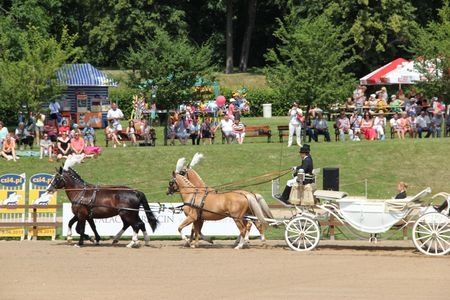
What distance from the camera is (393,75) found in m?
50.2

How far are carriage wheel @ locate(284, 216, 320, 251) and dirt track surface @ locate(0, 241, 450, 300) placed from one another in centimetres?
22

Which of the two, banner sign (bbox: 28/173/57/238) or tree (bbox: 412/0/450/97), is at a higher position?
tree (bbox: 412/0/450/97)

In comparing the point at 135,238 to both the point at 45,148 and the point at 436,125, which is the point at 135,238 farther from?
the point at 436,125

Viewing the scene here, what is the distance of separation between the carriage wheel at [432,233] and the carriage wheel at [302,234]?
199 cm

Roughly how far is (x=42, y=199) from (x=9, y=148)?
875 cm

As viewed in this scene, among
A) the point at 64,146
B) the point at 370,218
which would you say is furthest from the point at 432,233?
the point at 64,146

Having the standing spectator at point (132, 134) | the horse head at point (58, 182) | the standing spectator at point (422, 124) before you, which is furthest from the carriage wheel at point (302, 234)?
the standing spectator at point (422, 124)

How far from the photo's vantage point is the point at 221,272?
19.2m

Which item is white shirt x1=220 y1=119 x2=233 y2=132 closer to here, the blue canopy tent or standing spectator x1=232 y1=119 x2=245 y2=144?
standing spectator x1=232 y1=119 x2=245 y2=144

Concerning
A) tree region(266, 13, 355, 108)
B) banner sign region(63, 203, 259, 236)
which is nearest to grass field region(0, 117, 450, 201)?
tree region(266, 13, 355, 108)

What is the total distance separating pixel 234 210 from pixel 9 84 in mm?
17926

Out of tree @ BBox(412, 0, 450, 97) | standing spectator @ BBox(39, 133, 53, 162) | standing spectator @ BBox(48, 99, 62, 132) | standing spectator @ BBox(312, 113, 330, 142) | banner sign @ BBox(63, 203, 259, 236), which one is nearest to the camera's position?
banner sign @ BBox(63, 203, 259, 236)

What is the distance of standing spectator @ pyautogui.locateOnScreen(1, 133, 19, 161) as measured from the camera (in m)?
34.0

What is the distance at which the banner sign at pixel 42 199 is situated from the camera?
25.4 meters
